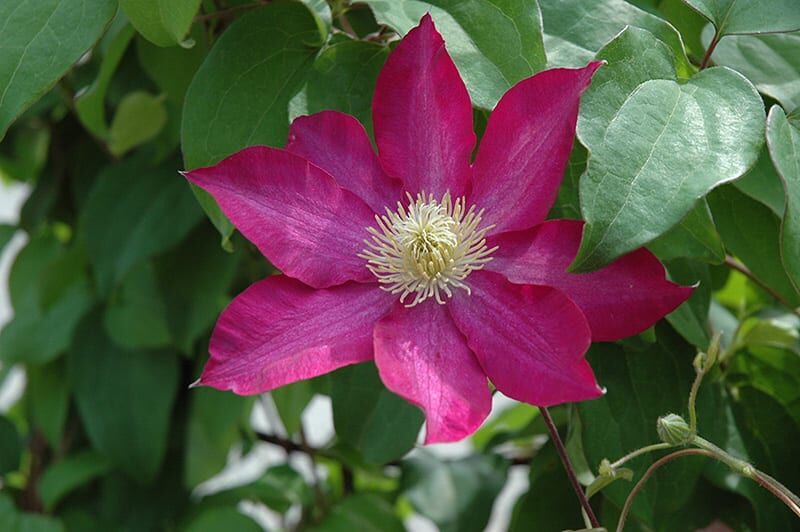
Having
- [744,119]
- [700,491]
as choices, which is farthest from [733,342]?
[744,119]

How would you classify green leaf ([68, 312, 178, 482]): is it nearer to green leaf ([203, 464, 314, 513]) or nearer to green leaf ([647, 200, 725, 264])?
green leaf ([203, 464, 314, 513])

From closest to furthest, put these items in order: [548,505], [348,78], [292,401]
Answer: [348,78] < [548,505] < [292,401]

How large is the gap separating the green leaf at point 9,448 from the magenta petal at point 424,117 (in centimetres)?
54

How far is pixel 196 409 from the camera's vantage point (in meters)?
0.84

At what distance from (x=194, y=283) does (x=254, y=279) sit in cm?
6

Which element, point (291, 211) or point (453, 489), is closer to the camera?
point (291, 211)

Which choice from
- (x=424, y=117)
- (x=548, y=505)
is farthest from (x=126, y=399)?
(x=424, y=117)

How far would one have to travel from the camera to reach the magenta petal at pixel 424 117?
46 cm

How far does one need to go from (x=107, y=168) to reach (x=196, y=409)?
0.65ft

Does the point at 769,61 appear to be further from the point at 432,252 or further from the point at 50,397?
the point at 50,397

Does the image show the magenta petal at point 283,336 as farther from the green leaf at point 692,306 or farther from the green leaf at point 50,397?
the green leaf at point 50,397

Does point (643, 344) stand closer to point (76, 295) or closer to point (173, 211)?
point (173, 211)

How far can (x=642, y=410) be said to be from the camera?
0.55 m

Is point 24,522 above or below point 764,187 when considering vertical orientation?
below
